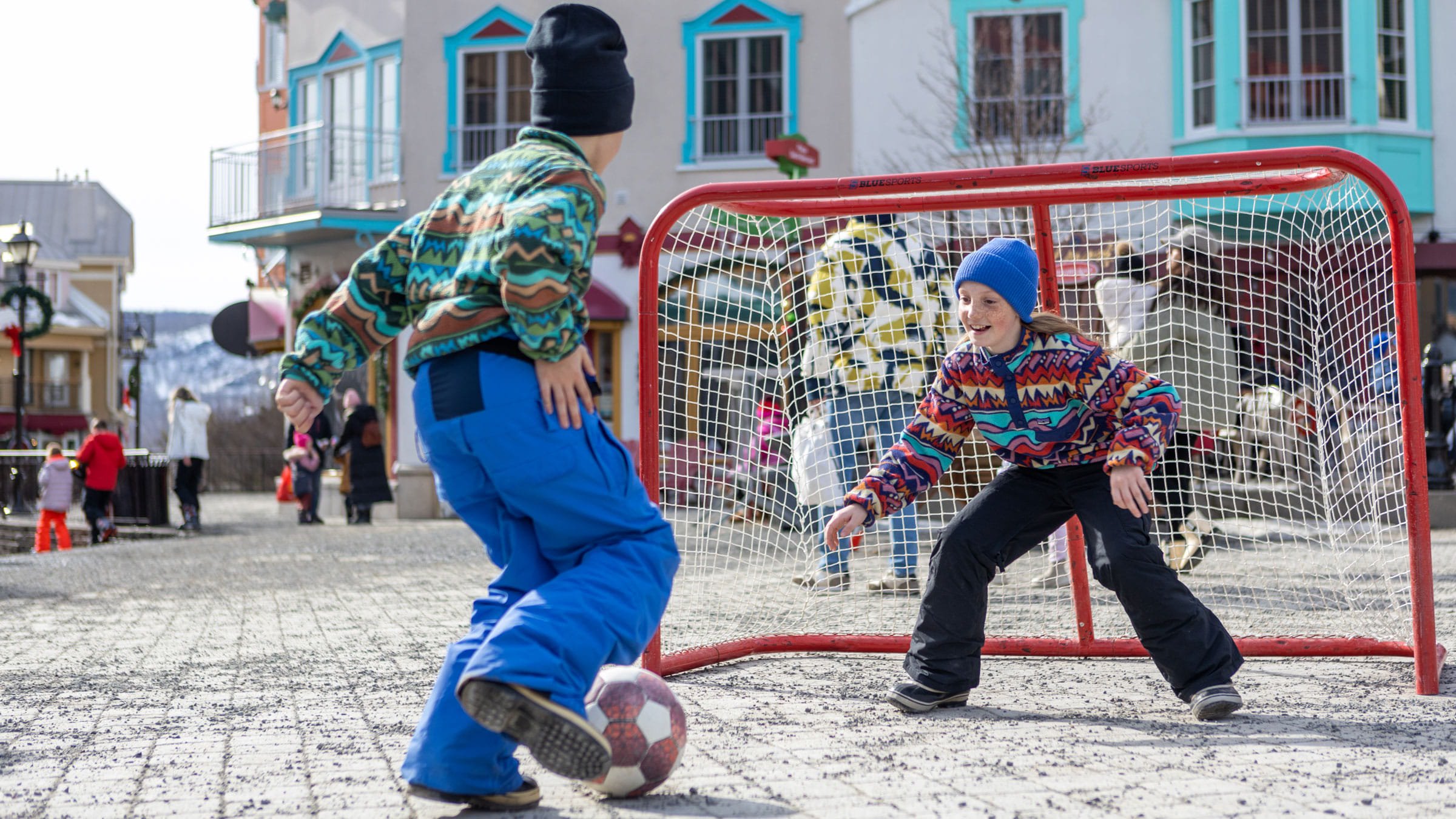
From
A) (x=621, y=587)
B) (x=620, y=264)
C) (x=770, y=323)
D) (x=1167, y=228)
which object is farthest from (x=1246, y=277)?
(x=620, y=264)

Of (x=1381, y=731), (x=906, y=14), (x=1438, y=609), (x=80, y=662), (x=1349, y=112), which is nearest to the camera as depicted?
(x=1381, y=731)

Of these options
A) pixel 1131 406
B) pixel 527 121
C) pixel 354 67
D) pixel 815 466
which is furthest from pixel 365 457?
pixel 1131 406

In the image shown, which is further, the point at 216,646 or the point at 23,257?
the point at 23,257

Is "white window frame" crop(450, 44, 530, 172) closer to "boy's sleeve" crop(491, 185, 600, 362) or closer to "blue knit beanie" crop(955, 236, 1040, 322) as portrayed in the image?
"blue knit beanie" crop(955, 236, 1040, 322)

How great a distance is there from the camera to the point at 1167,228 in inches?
232

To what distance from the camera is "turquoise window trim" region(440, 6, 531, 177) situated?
19609 mm

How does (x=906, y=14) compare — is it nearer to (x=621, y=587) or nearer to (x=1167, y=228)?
(x=1167, y=228)

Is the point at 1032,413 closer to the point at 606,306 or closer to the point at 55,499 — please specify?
the point at 55,499

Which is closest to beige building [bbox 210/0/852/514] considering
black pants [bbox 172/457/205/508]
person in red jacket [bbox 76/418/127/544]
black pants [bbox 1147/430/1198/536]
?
black pants [bbox 172/457/205/508]

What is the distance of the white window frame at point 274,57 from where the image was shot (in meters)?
25.5

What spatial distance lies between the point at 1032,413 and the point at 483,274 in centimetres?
182

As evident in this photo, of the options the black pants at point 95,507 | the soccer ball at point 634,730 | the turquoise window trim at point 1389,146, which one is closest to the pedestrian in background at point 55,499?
the black pants at point 95,507

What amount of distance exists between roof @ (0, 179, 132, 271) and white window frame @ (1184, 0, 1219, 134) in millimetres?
60846

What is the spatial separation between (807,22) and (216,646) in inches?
593
